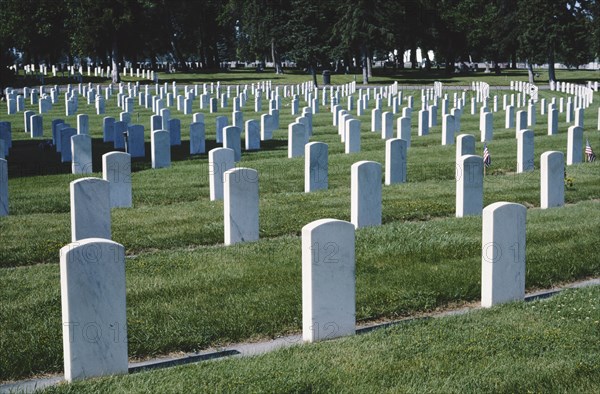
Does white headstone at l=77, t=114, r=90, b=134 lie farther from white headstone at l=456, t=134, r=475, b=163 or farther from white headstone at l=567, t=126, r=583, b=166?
white headstone at l=567, t=126, r=583, b=166

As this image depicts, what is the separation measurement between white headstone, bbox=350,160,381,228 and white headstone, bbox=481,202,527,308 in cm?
361

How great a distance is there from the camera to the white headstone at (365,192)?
1235 cm

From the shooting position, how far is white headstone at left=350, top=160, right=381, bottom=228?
12.4 m

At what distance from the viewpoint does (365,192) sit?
1245cm

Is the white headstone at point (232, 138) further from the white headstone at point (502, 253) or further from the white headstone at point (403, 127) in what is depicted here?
the white headstone at point (502, 253)

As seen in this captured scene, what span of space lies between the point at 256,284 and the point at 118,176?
18.8 ft

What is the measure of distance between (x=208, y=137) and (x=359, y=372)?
2228 cm

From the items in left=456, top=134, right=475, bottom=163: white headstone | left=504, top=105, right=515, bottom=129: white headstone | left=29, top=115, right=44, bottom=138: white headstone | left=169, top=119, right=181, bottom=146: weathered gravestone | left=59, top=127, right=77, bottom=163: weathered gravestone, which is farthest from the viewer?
left=504, top=105, right=515, bottom=129: white headstone

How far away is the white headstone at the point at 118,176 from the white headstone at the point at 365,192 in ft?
12.9

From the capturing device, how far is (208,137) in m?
28.6

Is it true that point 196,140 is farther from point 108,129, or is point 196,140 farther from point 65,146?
point 108,129

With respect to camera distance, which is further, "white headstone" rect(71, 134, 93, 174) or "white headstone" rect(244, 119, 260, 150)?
"white headstone" rect(244, 119, 260, 150)

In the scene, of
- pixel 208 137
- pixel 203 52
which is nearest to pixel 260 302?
pixel 208 137

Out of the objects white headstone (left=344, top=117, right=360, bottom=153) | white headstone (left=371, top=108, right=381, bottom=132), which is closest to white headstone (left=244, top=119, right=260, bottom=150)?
white headstone (left=344, top=117, right=360, bottom=153)
